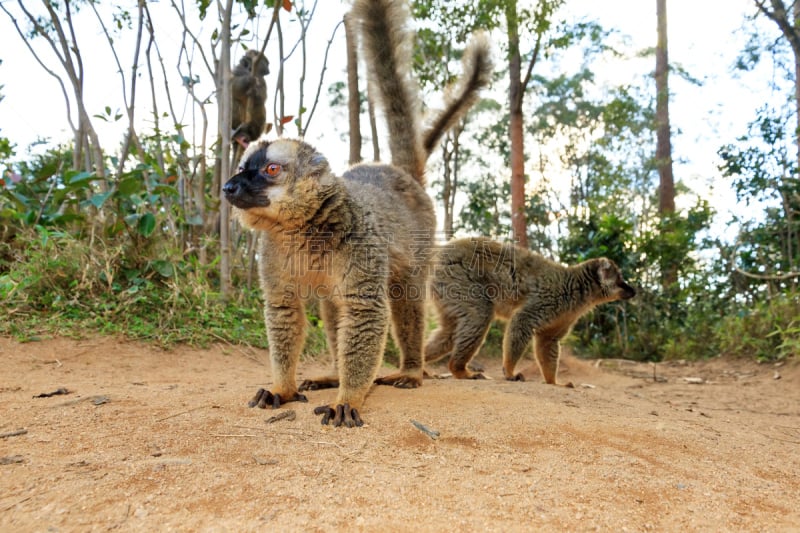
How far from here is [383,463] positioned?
7.39 feet

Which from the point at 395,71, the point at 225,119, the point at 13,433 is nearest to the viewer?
the point at 13,433

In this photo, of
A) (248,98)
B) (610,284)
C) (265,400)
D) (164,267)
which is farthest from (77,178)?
(610,284)

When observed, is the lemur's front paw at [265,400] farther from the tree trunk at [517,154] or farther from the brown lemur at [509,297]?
the tree trunk at [517,154]

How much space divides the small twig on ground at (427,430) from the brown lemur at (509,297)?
2760 mm

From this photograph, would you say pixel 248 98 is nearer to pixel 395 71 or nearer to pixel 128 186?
pixel 128 186

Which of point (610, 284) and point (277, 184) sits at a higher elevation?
point (277, 184)

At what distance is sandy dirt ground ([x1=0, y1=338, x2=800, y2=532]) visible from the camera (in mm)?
1748

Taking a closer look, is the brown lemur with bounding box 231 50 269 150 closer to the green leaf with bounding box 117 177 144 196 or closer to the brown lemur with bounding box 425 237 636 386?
the green leaf with bounding box 117 177 144 196

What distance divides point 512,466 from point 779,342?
6.71m

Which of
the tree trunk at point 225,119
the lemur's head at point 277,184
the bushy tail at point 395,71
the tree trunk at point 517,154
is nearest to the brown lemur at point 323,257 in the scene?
the lemur's head at point 277,184

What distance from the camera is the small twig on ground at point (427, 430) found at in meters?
2.62

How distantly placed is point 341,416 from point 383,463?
1.99 feet

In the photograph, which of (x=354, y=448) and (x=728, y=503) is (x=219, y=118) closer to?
(x=354, y=448)

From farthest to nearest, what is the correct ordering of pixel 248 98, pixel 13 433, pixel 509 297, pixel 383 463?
1. pixel 248 98
2. pixel 509 297
3. pixel 13 433
4. pixel 383 463
